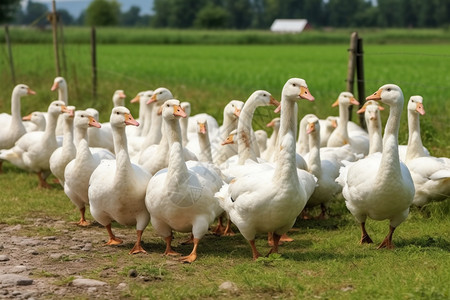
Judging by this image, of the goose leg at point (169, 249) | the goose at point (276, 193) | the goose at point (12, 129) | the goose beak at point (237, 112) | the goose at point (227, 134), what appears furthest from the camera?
the goose at point (12, 129)

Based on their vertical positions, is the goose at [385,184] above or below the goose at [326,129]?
above

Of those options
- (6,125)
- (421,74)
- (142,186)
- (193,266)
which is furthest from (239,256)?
(421,74)

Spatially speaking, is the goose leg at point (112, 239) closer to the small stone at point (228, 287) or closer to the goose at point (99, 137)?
the small stone at point (228, 287)

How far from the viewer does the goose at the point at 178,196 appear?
25.7ft

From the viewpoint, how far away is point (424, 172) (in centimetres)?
937

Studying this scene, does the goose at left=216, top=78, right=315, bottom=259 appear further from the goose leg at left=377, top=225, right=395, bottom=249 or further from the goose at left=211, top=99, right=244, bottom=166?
the goose at left=211, top=99, right=244, bottom=166

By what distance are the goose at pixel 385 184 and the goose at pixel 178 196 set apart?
1.57 metres

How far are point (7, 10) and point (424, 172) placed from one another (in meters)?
79.4

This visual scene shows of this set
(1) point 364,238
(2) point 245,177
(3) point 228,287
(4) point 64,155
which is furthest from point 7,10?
(3) point 228,287

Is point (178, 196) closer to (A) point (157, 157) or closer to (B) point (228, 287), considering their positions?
(B) point (228, 287)

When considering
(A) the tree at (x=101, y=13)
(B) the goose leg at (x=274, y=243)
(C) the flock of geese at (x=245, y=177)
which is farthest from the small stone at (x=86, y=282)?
(A) the tree at (x=101, y=13)

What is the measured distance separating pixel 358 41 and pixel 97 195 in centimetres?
679

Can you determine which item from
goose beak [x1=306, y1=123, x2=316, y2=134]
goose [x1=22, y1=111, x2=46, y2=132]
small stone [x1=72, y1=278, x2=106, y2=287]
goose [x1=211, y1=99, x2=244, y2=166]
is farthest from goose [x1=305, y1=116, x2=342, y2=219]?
goose [x1=22, y1=111, x2=46, y2=132]

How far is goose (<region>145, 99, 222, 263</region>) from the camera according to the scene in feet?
25.7
